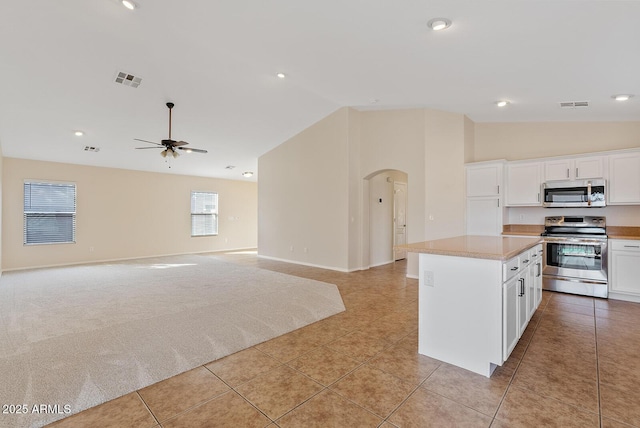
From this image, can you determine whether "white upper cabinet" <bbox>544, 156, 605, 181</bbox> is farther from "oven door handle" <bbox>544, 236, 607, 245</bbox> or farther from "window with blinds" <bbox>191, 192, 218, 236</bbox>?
"window with blinds" <bbox>191, 192, 218, 236</bbox>

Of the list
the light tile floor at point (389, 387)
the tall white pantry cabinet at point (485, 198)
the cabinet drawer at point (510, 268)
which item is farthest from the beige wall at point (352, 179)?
the cabinet drawer at point (510, 268)

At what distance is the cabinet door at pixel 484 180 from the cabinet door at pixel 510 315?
9.81ft

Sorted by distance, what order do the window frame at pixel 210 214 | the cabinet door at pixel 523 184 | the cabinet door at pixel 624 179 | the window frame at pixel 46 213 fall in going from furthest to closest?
the window frame at pixel 210 214
the window frame at pixel 46 213
the cabinet door at pixel 523 184
the cabinet door at pixel 624 179

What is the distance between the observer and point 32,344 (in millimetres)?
2873

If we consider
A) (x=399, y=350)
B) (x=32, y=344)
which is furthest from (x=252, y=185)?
(x=399, y=350)

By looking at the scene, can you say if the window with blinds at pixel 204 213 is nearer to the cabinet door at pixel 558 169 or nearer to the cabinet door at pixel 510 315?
the cabinet door at pixel 558 169

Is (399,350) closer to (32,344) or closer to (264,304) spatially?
(264,304)

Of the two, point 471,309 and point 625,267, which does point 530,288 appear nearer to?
point 471,309

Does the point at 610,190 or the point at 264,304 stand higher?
the point at 610,190

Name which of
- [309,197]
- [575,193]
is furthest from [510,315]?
[309,197]

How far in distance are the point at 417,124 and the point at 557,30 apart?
3.23 m

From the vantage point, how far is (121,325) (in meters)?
3.36

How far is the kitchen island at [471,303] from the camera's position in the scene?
89.1 inches

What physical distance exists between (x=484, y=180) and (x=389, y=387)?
4.31m
